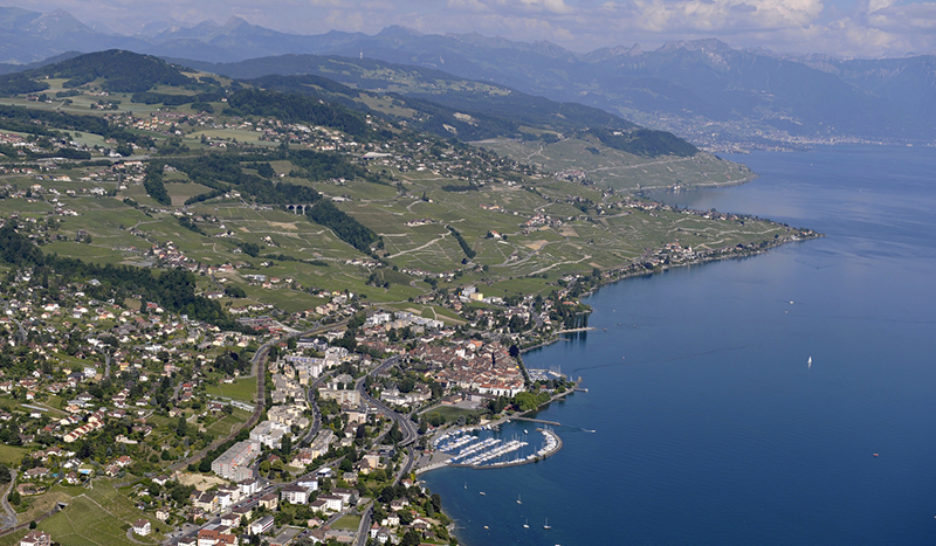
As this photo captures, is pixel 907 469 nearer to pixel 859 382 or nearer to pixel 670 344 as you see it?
pixel 859 382

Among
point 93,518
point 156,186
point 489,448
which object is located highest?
point 156,186

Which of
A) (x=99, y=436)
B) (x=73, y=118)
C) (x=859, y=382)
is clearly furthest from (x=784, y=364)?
(x=73, y=118)

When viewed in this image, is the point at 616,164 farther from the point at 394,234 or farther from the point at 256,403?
the point at 256,403

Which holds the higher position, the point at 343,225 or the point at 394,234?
the point at 343,225

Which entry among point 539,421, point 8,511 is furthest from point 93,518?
point 539,421

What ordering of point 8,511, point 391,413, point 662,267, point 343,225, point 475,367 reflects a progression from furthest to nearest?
1. point 662,267
2. point 343,225
3. point 475,367
4. point 391,413
5. point 8,511

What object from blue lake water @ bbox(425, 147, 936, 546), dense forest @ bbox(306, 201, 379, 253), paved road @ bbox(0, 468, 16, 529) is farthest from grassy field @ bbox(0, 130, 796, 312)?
paved road @ bbox(0, 468, 16, 529)

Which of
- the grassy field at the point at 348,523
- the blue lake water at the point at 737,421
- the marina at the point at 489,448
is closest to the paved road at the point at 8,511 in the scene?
the grassy field at the point at 348,523

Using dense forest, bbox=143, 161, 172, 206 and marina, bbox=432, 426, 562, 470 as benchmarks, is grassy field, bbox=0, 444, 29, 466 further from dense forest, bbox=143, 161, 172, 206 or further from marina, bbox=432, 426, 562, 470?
dense forest, bbox=143, 161, 172, 206
